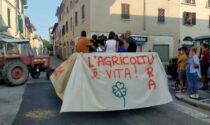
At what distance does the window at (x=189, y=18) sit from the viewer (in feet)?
104

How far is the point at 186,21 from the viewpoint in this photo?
104 feet

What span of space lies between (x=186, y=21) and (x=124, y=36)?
76.9ft

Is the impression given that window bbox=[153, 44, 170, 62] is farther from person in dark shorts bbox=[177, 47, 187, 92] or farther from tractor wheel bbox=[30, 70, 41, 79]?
person in dark shorts bbox=[177, 47, 187, 92]

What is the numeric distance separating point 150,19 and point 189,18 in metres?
5.11

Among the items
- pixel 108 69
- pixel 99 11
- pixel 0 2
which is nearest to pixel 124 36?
pixel 108 69

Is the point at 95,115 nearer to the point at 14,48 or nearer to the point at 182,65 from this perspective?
the point at 182,65

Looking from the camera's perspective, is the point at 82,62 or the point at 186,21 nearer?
the point at 82,62

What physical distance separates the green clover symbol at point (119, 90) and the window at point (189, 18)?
25.3m

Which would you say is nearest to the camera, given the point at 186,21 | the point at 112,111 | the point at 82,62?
the point at 82,62

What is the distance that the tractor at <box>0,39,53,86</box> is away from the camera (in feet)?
44.2

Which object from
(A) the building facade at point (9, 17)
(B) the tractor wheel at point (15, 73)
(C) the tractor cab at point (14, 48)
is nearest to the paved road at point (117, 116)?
(B) the tractor wheel at point (15, 73)

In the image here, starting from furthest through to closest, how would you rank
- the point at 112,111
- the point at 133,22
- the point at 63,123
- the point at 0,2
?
the point at 133,22 → the point at 0,2 → the point at 112,111 → the point at 63,123

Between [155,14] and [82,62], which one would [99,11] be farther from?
[82,62]

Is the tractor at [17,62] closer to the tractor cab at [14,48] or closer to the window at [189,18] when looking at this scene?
the tractor cab at [14,48]
